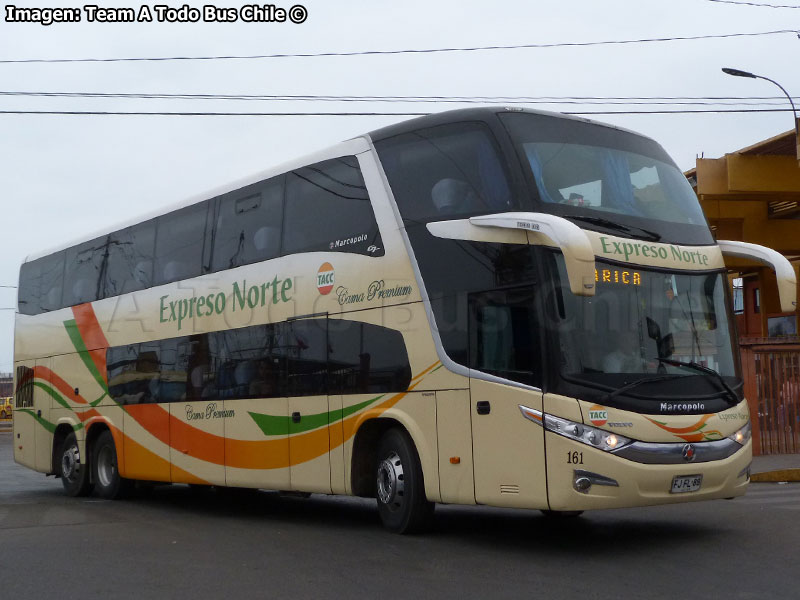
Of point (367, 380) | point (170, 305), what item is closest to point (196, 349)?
point (170, 305)

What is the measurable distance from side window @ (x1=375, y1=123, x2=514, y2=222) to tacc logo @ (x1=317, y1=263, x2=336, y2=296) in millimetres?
1348

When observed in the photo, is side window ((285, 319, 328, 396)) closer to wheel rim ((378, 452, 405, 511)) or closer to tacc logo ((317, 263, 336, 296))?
tacc logo ((317, 263, 336, 296))

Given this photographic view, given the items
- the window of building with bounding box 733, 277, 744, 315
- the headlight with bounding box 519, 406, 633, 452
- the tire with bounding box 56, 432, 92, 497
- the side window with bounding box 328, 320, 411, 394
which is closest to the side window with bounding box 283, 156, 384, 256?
the side window with bounding box 328, 320, 411, 394

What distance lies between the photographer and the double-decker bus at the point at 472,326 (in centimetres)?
946

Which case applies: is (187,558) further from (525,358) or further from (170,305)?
(170,305)

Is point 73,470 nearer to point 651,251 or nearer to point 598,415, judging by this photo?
point 598,415

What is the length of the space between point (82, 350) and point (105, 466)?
1925 millimetres

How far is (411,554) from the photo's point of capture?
31.7 feet

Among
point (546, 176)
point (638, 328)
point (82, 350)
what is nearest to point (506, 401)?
point (638, 328)

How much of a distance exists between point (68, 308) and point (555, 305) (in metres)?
11.1

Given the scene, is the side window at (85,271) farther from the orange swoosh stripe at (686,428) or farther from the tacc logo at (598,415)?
the orange swoosh stripe at (686,428)

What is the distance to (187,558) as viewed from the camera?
32.0ft

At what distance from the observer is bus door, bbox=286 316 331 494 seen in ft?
39.9

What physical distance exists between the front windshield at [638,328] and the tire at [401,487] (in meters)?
2.20
